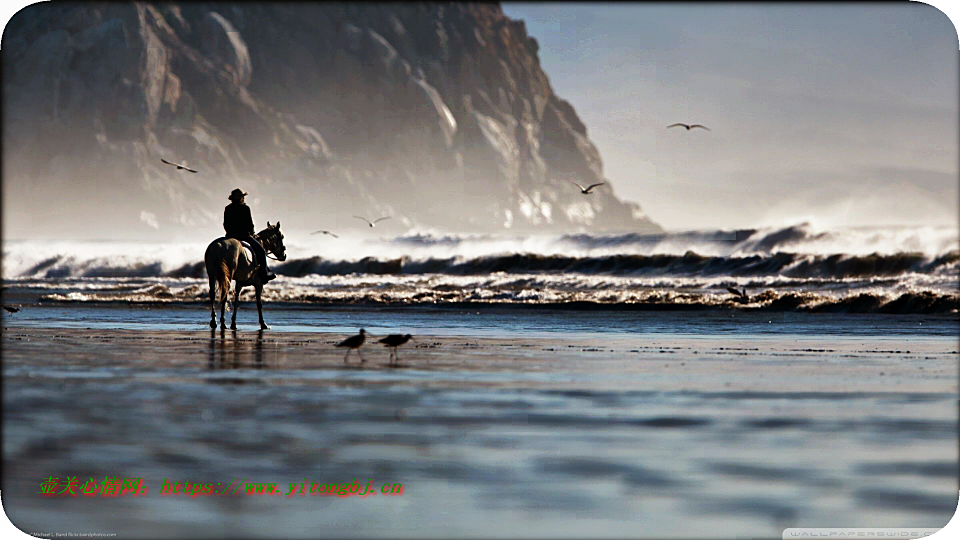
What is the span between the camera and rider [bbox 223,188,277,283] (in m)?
20.8

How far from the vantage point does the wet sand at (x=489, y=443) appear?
5.09 metres

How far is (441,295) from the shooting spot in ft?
119

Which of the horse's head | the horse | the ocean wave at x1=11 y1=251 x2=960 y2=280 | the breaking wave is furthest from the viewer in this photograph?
the ocean wave at x1=11 y1=251 x2=960 y2=280

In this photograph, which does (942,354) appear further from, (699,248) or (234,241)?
(699,248)

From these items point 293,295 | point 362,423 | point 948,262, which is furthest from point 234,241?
point 948,262

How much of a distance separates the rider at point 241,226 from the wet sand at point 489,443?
8137mm

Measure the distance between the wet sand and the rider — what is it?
8.14 m

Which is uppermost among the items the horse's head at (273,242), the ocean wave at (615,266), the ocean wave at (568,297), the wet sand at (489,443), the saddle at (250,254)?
the ocean wave at (615,266)

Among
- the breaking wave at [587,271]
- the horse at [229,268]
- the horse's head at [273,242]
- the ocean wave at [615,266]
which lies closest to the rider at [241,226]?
the horse at [229,268]

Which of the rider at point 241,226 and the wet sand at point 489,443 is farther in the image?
the rider at point 241,226

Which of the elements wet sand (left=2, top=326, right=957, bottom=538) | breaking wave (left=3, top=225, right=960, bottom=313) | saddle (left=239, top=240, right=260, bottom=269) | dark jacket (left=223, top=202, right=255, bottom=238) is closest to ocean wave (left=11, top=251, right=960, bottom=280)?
breaking wave (left=3, top=225, right=960, bottom=313)

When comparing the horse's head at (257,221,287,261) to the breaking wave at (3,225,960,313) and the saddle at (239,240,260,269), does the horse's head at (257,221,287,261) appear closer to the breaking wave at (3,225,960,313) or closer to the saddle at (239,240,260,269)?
the saddle at (239,240,260,269)

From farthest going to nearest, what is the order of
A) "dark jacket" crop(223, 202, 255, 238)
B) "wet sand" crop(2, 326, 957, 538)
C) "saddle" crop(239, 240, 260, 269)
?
"dark jacket" crop(223, 202, 255, 238) → "saddle" crop(239, 240, 260, 269) → "wet sand" crop(2, 326, 957, 538)

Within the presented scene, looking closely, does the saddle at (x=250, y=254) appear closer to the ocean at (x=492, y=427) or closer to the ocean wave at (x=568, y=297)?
the ocean at (x=492, y=427)
